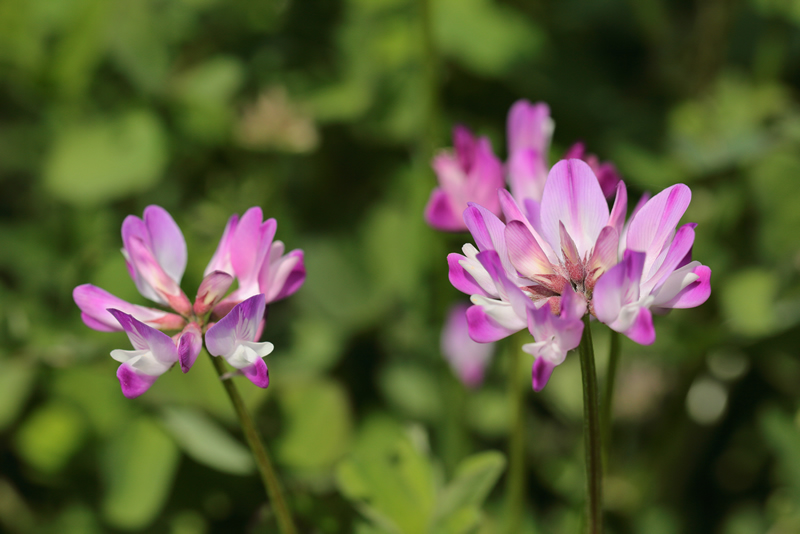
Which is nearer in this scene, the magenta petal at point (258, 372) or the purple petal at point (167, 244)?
the magenta petal at point (258, 372)

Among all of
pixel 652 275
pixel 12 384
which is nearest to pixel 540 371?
pixel 652 275

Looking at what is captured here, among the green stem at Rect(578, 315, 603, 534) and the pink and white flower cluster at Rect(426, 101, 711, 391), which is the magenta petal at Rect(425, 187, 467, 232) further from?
the green stem at Rect(578, 315, 603, 534)

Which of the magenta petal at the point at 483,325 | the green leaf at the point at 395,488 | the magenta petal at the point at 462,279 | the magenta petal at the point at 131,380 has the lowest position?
the green leaf at the point at 395,488

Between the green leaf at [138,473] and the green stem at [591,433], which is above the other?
the green stem at [591,433]

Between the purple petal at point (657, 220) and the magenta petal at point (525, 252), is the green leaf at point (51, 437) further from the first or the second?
the purple petal at point (657, 220)

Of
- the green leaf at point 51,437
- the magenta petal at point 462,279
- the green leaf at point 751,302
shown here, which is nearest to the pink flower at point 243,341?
the magenta petal at point 462,279

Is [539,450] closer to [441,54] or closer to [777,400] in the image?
[777,400]
